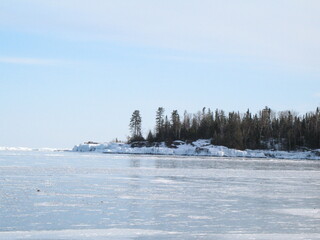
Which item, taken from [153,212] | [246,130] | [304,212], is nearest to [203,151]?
[246,130]

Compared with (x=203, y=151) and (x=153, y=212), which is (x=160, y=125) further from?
(x=153, y=212)

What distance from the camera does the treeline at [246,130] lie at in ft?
447

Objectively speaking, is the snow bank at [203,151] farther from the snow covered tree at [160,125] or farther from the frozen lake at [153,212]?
the frozen lake at [153,212]

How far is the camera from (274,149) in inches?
5340

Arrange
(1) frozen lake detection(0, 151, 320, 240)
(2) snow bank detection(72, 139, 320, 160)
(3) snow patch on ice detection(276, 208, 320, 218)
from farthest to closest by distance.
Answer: (2) snow bank detection(72, 139, 320, 160) → (3) snow patch on ice detection(276, 208, 320, 218) → (1) frozen lake detection(0, 151, 320, 240)

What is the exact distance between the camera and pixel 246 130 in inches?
5659

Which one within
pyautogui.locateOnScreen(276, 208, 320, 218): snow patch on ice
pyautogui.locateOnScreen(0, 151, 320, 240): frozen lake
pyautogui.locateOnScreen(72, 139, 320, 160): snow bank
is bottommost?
pyautogui.locateOnScreen(276, 208, 320, 218): snow patch on ice

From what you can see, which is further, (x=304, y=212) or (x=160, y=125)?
(x=160, y=125)

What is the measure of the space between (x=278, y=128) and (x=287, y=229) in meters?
135

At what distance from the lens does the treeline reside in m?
136

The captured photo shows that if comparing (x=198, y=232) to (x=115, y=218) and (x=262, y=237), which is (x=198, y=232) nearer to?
(x=262, y=237)

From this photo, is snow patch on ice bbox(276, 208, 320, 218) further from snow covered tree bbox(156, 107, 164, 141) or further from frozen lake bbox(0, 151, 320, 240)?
snow covered tree bbox(156, 107, 164, 141)

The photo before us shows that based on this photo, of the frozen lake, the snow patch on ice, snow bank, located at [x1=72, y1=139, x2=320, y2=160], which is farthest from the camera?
snow bank, located at [x1=72, y1=139, x2=320, y2=160]

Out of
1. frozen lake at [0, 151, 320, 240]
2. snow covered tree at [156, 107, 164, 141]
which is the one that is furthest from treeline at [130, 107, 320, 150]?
frozen lake at [0, 151, 320, 240]
